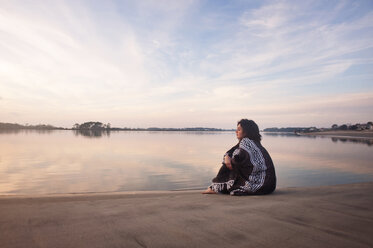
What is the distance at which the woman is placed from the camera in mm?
4418

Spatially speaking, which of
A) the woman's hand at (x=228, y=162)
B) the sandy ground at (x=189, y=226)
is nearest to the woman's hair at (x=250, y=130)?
the woman's hand at (x=228, y=162)

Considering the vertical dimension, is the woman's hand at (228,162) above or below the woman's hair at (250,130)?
below

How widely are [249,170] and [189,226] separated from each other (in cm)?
238

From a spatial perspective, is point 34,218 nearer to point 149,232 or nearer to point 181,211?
point 149,232

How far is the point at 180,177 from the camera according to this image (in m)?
8.32

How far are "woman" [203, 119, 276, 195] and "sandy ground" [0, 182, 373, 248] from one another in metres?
1.19

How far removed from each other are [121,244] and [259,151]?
3270 mm

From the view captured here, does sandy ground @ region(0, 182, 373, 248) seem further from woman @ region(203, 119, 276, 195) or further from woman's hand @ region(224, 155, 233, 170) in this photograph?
woman's hand @ region(224, 155, 233, 170)

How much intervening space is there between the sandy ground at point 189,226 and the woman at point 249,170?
1.19 m

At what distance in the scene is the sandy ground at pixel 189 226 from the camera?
1.95 m

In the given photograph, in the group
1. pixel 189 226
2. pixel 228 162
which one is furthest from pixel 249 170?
pixel 189 226

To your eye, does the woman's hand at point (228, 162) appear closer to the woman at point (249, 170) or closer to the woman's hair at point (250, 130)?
the woman at point (249, 170)

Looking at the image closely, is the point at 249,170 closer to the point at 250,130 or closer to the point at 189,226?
the point at 250,130

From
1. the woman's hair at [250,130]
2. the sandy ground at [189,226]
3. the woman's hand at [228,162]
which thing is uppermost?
the woman's hair at [250,130]
